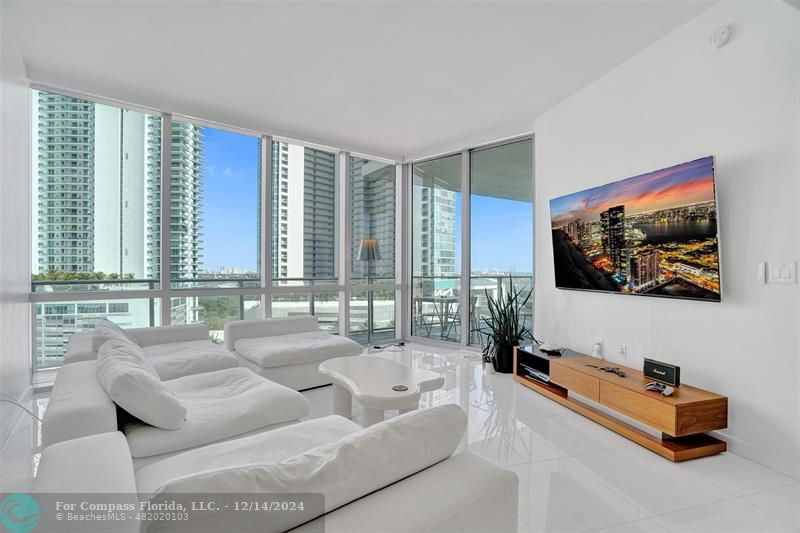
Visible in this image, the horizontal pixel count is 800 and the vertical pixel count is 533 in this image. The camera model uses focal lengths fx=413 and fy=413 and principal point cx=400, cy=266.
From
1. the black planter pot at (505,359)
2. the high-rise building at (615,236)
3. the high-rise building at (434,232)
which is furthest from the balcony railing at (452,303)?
the high-rise building at (615,236)

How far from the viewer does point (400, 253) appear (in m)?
6.39

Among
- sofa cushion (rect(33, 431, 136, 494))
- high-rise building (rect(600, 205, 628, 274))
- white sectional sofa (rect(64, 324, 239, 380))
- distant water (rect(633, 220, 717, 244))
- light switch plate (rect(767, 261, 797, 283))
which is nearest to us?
sofa cushion (rect(33, 431, 136, 494))

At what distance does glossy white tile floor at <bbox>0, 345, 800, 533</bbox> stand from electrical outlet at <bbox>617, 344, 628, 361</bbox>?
Result: 657 mm

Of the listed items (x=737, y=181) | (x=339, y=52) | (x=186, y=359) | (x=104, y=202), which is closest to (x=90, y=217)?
(x=104, y=202)

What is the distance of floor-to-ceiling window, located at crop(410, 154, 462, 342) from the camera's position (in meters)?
5.80

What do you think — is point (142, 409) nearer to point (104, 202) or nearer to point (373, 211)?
point (104, 202)

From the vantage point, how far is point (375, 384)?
8.71 ft

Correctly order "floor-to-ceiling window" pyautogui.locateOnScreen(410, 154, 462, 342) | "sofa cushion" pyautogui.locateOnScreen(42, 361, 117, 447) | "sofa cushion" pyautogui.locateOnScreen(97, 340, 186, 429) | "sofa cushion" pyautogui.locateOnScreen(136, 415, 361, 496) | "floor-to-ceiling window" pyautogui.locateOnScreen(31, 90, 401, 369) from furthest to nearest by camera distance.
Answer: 1. "floor-to-ceiling window" pyautogui.locateOnScreen(410, 154, 462, 342)
2. "floor-to-ceiling window" pyautogui.locateOnScreen(31, 90, 401, 369)
3. "sofa cushion" pyautogui.locateOnScreen(97, 340, 186, 429)
4. "sofa cushion" pyautogui.locateOnScreen(42, 361, 117, 447)
5. "sofa cushion" pyautogui.locateOnScreen(136, 415, 361, 496)

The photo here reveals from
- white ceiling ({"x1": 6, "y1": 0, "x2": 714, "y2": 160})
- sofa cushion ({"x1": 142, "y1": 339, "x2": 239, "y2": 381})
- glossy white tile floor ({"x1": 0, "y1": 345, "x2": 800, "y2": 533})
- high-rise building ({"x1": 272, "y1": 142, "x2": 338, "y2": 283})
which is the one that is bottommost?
glossy white tile floor ({"x1": 0, "y1": 345, "x2": 800, "y2": 533})

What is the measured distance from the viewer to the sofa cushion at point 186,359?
299 cm

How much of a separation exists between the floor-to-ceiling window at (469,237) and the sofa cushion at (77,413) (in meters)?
4.16

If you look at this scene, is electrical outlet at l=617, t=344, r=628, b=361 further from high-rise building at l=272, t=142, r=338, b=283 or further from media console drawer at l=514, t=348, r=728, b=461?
high-rise building at l=272, t=142, r=338, b=283

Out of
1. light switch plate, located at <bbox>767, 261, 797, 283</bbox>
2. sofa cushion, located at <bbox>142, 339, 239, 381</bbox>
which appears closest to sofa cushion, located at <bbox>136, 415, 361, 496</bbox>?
sofa cushion, located at <bbox>142, 339, 239, 381</bbox>

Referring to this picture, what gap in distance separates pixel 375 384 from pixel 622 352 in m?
2.14
